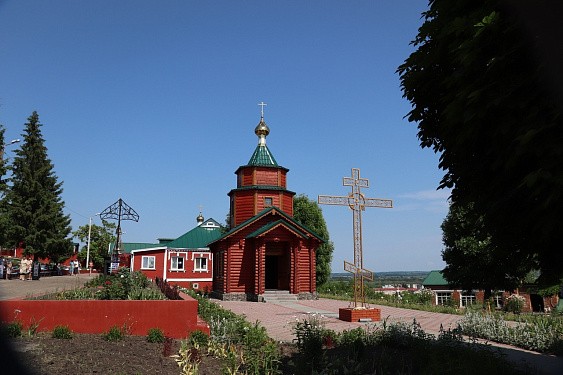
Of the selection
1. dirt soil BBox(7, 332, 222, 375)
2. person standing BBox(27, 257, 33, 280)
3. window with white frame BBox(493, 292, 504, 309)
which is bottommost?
window with white frame BBox(493, 292, 504, 309)

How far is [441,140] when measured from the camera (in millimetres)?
7180

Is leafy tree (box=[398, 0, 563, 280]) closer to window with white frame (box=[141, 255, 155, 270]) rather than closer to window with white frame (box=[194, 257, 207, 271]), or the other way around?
window with white frame (box=[194, 257, 207, 271])

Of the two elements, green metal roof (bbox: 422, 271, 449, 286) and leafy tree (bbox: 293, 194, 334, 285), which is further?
green metal roof (bbox: 422, 271, 449, 286)

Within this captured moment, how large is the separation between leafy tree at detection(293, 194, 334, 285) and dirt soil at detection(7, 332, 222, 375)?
117ft

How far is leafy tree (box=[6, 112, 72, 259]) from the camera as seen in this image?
38.9 metres

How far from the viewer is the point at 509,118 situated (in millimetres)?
4770

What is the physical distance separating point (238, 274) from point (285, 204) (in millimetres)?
6311

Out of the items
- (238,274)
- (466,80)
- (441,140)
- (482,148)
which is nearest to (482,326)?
(441,140)

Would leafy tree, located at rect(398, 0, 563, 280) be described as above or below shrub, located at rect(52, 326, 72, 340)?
above

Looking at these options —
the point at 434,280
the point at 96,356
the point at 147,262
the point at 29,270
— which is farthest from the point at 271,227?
the point at 434,280

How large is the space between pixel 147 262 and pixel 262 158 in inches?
585

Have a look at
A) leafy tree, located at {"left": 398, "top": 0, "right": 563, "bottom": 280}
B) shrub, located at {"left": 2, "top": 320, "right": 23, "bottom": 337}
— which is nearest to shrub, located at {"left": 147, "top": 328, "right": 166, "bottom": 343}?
shrub, located at {"left": 2, "top": 320, "right": 23, "bottom": 337}

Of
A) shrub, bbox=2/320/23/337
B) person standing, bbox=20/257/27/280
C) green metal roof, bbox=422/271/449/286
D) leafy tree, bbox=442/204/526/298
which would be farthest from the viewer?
green metal roof, bbox=422/271/449/286

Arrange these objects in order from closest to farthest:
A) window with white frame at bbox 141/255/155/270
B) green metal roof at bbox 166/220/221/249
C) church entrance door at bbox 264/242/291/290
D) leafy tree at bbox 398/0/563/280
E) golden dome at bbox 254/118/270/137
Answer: leafy tree at bbox 398/0/563/280 → church entrance door at bbox 264/242/291/290 → golden dome at bbox 254/118/270/137 → window with white frame at bbox 141/255/155/270 → green metal roof at bbox 166/220/221/249
